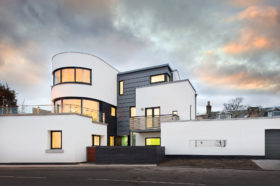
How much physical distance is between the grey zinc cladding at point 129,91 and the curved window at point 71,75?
544cm

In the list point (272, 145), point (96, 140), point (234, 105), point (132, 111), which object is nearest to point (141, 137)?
point (132, 111)

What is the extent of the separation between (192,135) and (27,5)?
17.8 metres

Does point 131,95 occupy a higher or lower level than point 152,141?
higher

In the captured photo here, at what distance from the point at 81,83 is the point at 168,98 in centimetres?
915

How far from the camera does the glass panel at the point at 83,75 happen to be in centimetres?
2131

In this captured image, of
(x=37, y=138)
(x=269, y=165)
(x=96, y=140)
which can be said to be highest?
(x=37, y=138)

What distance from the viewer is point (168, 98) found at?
2130cm

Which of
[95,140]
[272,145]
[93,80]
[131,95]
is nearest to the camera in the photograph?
[272,145]

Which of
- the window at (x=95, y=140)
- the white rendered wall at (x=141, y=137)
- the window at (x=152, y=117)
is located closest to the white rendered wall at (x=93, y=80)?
the window at (x=95, y=140)

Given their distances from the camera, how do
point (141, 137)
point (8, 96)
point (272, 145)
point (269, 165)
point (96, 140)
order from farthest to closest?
point (8, 96), point (141, 137), point (96, 140), point (272, 145), point (269, 165)

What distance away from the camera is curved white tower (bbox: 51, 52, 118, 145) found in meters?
20.7

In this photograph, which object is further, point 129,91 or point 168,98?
point 129,91

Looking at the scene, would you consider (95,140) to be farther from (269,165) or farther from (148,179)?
(269,165)

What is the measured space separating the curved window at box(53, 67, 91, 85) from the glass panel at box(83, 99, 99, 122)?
212 centimetres
